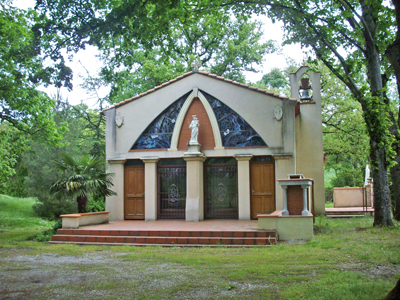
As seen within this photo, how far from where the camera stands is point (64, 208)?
23188mm

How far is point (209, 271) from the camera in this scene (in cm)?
812

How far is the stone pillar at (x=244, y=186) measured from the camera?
17.2 meters

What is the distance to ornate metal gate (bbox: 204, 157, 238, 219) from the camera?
17719 mm

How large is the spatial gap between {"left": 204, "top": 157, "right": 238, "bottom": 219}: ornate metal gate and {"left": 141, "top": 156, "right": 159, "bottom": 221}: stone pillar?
2.20 metres

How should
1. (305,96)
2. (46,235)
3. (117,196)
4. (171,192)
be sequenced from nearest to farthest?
1. (46,235)
2. (171,192)
3. (117,196)
4. (305,96)

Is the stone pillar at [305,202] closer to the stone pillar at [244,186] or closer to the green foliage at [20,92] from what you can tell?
the stone pillar at [244,186]

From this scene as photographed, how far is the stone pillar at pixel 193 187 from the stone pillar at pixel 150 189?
155 cm

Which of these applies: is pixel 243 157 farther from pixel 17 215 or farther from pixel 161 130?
pixel 17 215

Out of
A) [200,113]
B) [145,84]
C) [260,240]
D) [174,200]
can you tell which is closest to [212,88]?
[200,113]

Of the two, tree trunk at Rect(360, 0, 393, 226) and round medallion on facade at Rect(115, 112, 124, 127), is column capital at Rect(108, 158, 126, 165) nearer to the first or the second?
round medallion on facade at Rect(115, 112, 124, 127)

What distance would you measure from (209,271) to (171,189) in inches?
404

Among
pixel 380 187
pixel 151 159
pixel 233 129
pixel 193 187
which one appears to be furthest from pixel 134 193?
pixel 380 187

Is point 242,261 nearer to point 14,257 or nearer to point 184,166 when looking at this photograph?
point 14,257

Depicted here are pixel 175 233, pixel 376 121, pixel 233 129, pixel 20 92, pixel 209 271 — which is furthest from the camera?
pixel 233 129
